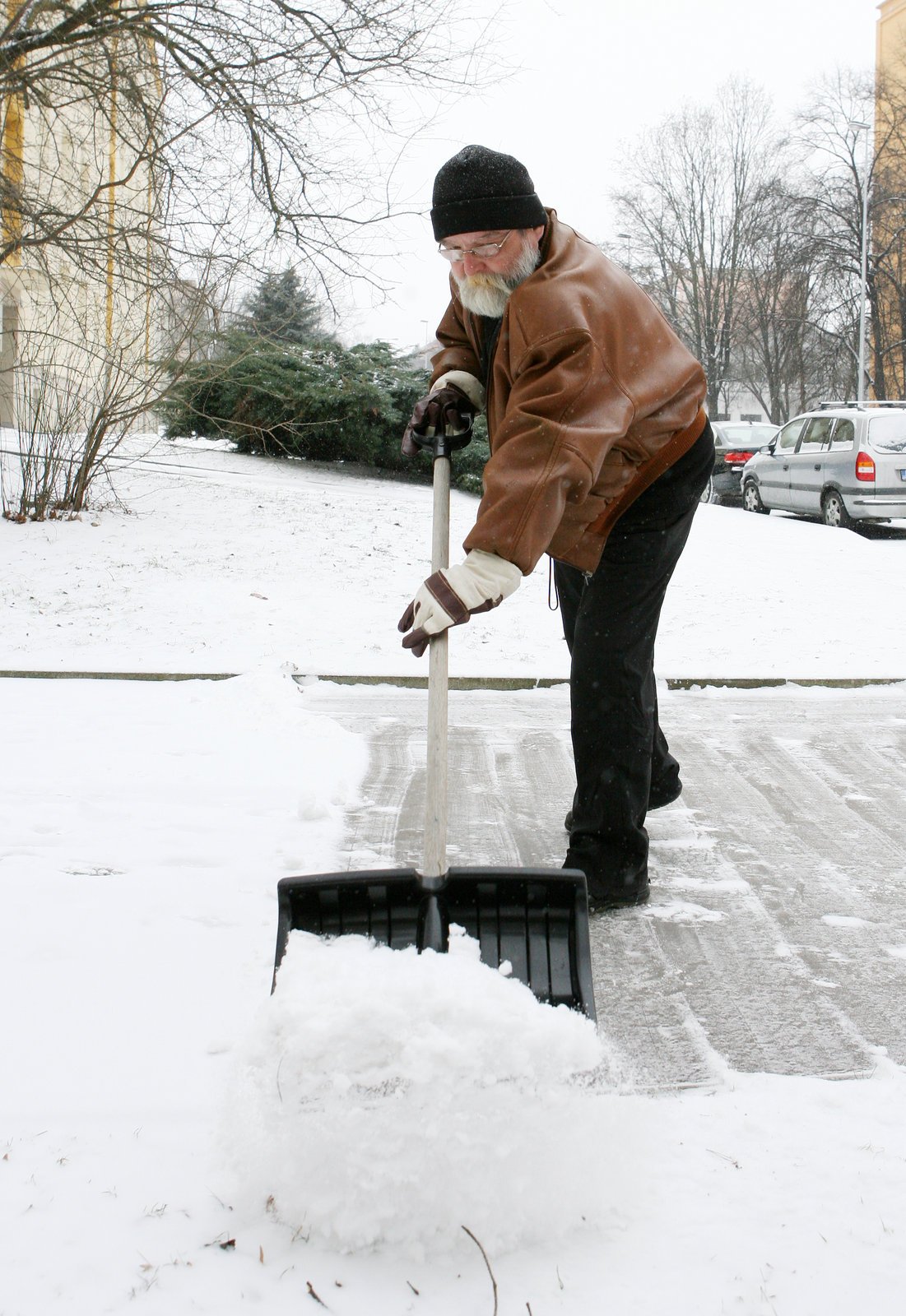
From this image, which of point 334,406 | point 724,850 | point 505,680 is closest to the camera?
point 724,850

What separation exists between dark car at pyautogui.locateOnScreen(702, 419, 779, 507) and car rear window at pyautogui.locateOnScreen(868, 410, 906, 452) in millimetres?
4130

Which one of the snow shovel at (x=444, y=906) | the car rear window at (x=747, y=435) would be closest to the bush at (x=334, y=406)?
the car rear window at (x=747, y=435)

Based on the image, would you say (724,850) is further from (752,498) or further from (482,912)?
(752,498)

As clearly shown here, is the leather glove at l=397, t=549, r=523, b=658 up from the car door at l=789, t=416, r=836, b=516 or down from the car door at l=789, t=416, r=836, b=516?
down

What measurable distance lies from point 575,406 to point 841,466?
1206 centimetres

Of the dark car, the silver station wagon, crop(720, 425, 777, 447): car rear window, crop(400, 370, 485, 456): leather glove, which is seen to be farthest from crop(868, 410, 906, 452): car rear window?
crop(400, 370, 485, 456): leather glove

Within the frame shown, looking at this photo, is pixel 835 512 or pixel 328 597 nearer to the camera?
pixel 328 597

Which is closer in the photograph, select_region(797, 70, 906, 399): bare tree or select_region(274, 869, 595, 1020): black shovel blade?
select_region(274, 869, 595, 1020): black shovel blade

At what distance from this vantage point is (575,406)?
239 cm

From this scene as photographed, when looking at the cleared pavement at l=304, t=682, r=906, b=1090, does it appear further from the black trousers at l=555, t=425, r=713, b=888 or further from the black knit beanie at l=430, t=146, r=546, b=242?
the black knit beanie at l=430, t=146, r=546, b=242

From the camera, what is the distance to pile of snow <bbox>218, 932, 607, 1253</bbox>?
5.54ft

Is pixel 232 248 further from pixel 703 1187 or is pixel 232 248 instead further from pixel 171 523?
pixel 703 1187

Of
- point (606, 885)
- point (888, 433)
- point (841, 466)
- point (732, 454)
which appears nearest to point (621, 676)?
point (606, 885)

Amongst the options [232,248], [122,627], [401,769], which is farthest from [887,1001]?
[232,248]
